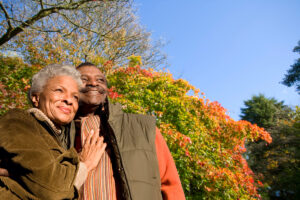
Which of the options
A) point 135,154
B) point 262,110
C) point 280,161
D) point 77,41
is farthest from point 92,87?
point 262,110

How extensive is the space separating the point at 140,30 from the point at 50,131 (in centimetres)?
1267

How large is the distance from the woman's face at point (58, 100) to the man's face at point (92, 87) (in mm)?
189

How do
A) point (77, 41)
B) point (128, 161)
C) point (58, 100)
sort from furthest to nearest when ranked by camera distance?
1. point (77, 41)
2. point (58, 100)
3. point (128, 161)

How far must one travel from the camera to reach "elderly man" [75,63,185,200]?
1.36m

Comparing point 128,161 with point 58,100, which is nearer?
point 128,161

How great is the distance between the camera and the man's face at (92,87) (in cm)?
183

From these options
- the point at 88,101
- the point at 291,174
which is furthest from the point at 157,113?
the point at 291,174

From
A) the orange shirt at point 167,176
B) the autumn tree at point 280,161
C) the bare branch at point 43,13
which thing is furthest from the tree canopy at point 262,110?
the orange shirt at point 167,176

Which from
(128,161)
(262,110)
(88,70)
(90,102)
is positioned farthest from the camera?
(262,110)

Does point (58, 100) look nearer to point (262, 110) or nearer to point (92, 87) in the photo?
point (92, 87)

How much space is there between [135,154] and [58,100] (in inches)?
27.0

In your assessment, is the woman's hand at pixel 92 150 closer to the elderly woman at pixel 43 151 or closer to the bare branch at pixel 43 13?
the elderly woman at pixel 43 151

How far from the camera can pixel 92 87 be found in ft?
6.32

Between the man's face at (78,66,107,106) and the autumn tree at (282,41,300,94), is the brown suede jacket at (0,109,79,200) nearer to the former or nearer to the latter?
the man's face at (78,66,107,106)
